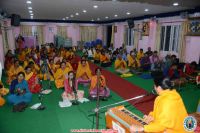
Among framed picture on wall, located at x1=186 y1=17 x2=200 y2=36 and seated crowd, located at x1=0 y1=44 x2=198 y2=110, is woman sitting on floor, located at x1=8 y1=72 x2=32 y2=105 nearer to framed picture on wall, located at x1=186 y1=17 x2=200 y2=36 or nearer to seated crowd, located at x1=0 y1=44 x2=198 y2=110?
seated crowd, located at x1=0 y1=44 x2=198 y2=110

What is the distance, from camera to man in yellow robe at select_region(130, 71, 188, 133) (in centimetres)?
198

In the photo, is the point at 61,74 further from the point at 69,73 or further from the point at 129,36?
the point at 129,36

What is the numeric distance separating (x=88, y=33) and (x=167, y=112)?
59.4ft

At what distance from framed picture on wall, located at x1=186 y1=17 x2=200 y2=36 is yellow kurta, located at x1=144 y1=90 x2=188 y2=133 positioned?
23.3 ft

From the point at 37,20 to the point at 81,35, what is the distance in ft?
15.1

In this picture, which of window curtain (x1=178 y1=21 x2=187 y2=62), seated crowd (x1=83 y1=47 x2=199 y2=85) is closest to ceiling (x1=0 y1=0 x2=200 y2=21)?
window curtain (x1=178 y1=21 x2=187 y2=62)

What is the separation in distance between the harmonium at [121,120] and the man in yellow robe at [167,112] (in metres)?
0.34

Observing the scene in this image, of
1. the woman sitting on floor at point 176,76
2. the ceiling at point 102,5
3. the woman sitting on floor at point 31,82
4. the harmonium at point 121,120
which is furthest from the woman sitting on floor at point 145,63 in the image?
the harmonium at point 121,120

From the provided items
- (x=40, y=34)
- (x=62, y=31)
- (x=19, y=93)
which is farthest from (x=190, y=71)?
(x=40, y=34)

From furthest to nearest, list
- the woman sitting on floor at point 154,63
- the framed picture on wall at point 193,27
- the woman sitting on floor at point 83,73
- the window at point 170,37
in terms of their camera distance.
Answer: the window at point 170,37, the woman sitting on floor at point 154,63, the framed picture on wall at point 193,27, the woman sitting on floor at point 83,73

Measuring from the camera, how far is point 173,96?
2.05m

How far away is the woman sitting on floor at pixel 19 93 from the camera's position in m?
4.77

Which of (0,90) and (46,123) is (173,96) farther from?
(0,90)

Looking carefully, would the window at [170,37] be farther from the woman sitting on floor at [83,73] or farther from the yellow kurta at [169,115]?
the yellow kurta at [169,115]
